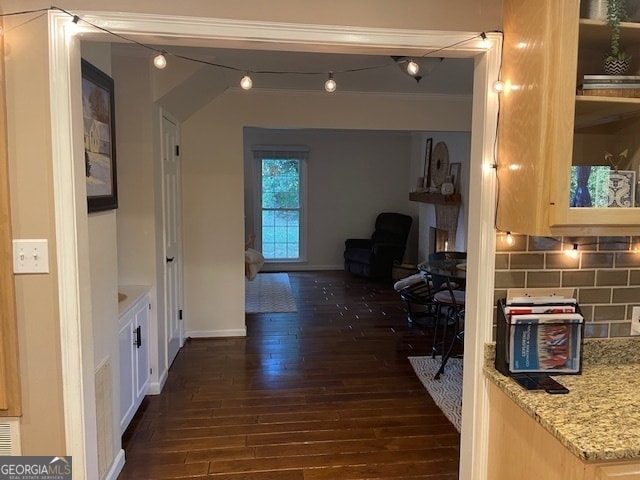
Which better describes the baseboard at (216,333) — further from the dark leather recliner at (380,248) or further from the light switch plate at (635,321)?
the light switch plate at (635,321)

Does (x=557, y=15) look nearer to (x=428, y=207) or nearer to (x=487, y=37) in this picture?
(x=487, y=37)

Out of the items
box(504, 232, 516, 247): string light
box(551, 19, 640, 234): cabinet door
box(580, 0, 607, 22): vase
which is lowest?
box(504, 232, 516, 247): string light

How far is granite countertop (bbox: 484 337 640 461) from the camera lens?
1.25 metres

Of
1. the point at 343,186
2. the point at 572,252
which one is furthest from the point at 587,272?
the point at 343,186

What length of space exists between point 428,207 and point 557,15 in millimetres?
6158

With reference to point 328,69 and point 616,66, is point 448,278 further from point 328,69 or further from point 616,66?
point 616,66

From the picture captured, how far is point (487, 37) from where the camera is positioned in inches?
65.2

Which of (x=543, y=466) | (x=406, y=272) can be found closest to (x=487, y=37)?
(x=543, y=466)

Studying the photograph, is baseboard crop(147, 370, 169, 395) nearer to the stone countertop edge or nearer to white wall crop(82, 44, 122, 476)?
the stone countertop edge

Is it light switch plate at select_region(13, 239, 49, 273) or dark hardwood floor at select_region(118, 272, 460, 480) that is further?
dark hardwood floor at select_region(118, 272, 460, 480)

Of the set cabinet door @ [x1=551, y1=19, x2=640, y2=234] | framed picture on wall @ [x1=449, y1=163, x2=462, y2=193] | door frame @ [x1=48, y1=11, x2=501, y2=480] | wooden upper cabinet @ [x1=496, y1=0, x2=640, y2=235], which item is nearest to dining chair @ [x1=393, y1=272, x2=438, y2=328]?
framed picture on wall @ [x1=449, y1=163, x2=462, y2=193]

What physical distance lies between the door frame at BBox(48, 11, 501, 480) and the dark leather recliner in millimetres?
5566

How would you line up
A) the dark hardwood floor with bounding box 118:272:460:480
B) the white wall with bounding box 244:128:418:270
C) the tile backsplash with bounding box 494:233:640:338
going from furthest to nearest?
the white wall with bounding box 244:128:418:270
the dark hardwood floor with bounding box 118:272:460:480
the tile backsplash with bounding box 494:233:640:338

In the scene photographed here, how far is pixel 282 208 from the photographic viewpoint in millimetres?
8523
